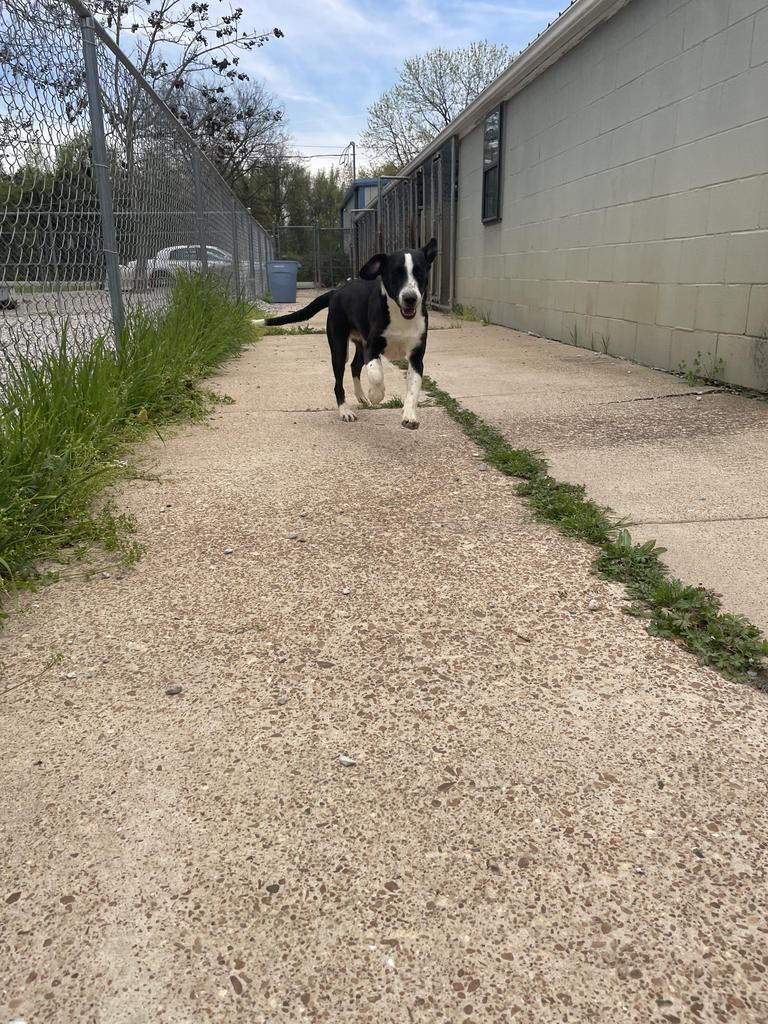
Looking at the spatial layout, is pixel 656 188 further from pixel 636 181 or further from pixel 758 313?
pixel 758 313

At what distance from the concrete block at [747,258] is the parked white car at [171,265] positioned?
4.33 metres

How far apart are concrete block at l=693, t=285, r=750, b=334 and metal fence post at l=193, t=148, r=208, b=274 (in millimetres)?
5277

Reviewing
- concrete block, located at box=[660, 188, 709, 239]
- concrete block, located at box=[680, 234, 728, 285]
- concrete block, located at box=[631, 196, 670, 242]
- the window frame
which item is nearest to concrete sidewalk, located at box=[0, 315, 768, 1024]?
concrete block, located at box=[680, 234, 728, 285]

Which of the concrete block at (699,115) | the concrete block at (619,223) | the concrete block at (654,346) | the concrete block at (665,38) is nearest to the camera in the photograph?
the concrete block at (699,115)

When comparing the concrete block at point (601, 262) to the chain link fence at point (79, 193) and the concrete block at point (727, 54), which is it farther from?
the chain link fence at point (79, 193)

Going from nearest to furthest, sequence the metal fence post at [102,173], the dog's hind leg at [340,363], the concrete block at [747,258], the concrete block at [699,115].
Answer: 1. the metal fence post at [102,173]
2. the dog's hind leg at [340,363]
3. the concrete block at [747,258]
4. the concrete block at [699,115]

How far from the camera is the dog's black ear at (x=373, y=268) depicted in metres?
4.38

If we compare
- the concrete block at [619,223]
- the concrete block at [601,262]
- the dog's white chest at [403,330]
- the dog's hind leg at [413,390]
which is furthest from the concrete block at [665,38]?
the dog's hind leg at [413,390]

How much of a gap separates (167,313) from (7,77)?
2897 mm

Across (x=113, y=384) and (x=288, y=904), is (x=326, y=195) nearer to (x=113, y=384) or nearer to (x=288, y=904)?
(x=113, y=384)

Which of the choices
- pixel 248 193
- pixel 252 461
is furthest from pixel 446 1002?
pixel 248 193

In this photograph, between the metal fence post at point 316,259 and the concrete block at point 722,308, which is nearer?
the concrete block at point 722,308

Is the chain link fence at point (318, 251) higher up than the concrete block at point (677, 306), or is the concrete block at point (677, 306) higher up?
the chain link fence at point (318, 251)

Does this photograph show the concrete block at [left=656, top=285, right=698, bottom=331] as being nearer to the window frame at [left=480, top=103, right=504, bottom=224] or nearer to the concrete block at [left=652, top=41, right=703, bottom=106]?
the concrete block at [left=652, top=41, right=703, bottom=106]
